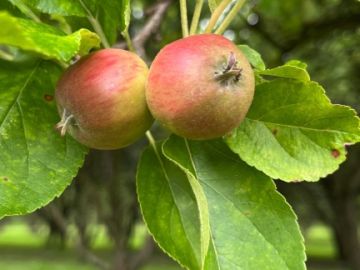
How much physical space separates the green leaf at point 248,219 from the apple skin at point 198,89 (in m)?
0.24

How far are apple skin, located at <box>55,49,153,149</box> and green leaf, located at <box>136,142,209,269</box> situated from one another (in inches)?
11.4

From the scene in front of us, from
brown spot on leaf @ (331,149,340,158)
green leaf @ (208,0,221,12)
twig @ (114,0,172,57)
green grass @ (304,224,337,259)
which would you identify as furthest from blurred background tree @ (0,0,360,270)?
green grass @ (304,224,337,259)

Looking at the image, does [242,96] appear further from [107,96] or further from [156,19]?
[156,19]

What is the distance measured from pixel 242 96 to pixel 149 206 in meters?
0.48

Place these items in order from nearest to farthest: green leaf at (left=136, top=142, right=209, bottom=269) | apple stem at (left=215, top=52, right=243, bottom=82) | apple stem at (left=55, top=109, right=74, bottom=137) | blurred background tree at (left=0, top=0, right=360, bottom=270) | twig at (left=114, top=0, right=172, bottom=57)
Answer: apple stem at (left=215, top=52, right=243, bottom=82), apple stem at (left=55, top=109, right=74, bottom=137), green leaf at (left=136, top=142, right=209, bottom=269), twig at (left=114, top=0, right=172, bottom=57), blurred background tree at (left=0, top=0, right=360, bottom=270)

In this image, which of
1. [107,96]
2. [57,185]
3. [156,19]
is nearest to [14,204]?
[57,185]

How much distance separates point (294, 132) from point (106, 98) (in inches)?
20.4

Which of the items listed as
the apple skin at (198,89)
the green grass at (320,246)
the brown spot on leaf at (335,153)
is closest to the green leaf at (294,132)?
the brown spot on leaf at (335,153)

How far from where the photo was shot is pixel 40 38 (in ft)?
3.38

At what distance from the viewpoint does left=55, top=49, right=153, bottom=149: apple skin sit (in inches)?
46.6

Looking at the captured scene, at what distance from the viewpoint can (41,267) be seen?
70.7ft

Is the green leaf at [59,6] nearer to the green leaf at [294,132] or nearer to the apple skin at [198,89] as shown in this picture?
the apple skin at [198,89]

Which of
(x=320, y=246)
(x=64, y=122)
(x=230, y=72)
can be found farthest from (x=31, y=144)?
(x=320, y=246)

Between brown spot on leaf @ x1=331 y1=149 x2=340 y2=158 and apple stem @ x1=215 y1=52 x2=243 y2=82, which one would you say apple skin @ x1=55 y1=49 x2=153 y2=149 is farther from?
brown spot on leaf @ x1=331 y1=149 x2=340 y2=158
